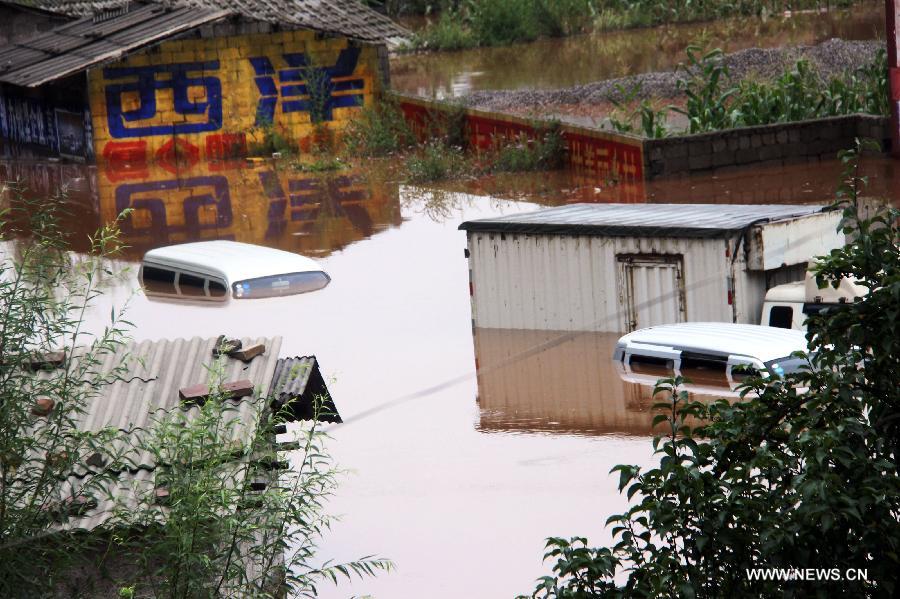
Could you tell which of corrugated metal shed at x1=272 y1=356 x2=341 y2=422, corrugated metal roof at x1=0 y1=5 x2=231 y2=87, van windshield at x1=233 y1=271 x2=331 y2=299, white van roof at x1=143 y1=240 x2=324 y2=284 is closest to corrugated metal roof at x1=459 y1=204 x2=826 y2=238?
van windshield at x1=233 y1=271 x2=331 y2=299

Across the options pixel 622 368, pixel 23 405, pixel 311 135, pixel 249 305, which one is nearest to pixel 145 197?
pixel 311 135

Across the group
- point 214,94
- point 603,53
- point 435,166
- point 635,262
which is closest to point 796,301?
point 635,262

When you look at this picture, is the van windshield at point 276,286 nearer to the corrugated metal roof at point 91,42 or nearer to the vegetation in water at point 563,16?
the corrugated metal roof at point 91,42

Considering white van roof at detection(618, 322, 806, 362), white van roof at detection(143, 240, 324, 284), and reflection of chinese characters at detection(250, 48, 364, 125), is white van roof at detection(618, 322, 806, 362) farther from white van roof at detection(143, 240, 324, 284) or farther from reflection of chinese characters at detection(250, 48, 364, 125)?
reflection of chinese characters at detection(250, 48, 364, 125)

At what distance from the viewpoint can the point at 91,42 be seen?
38062mm

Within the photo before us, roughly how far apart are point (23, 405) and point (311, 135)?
3012cm

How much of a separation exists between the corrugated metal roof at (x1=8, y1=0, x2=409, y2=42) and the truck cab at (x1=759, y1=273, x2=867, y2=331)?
21971mm

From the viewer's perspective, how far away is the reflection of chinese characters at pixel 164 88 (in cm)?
3700

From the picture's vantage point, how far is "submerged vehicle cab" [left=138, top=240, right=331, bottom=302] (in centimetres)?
2214

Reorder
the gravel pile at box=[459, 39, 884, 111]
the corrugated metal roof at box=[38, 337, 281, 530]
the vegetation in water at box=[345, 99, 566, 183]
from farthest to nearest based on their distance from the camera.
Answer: the gravel pile at box=[459, 39, 884, 111], the vegetation in water at box=[345, 99, 566, 183], the corrugated metal roof at box=[38, 337, 281, 530]

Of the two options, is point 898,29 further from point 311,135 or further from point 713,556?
point 713,556

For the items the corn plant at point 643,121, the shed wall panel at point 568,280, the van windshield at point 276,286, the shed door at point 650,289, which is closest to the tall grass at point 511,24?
the corn plant at point 643,121

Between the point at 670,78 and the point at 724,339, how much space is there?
27.3 meters

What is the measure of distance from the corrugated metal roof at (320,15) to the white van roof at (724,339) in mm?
21909
